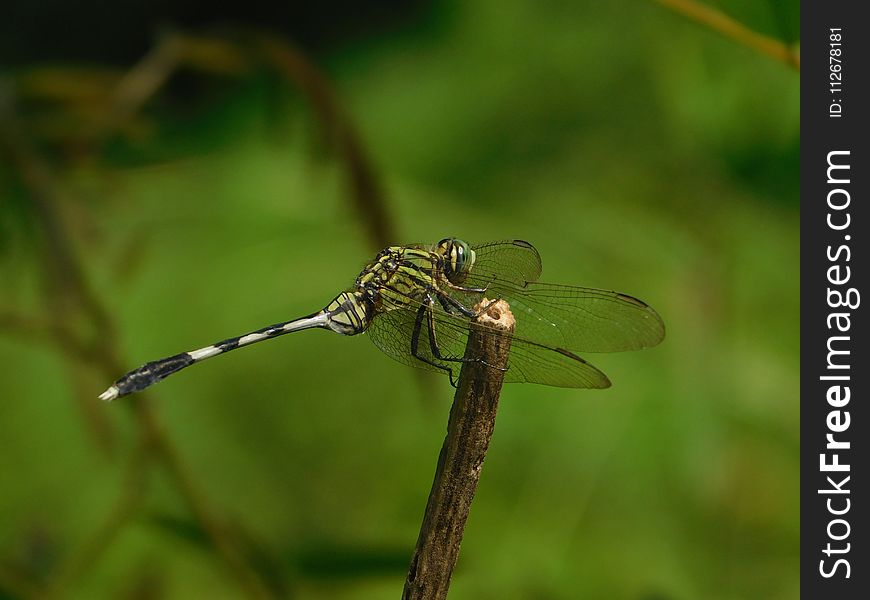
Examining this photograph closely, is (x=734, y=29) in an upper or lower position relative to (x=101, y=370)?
upper

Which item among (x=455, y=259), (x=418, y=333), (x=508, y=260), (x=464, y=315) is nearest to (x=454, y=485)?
(x=464, y=315)

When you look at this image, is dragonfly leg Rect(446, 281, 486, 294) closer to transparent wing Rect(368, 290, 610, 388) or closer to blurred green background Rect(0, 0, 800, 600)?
transparent wing Rect(368, 290, 610, 388)

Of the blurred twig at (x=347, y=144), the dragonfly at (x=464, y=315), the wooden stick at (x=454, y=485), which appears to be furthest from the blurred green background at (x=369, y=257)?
the wooden stick at (x=454, y=485)

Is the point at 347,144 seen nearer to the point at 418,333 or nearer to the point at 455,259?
the point at 455,259

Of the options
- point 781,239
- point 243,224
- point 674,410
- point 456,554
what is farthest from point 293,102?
point 456,554

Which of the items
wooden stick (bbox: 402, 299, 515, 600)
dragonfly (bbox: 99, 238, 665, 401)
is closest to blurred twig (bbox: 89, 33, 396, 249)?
dragonfly (bbox: 99, 238, 665, 401)

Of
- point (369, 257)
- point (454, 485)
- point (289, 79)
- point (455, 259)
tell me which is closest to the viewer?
point (454, 485)
